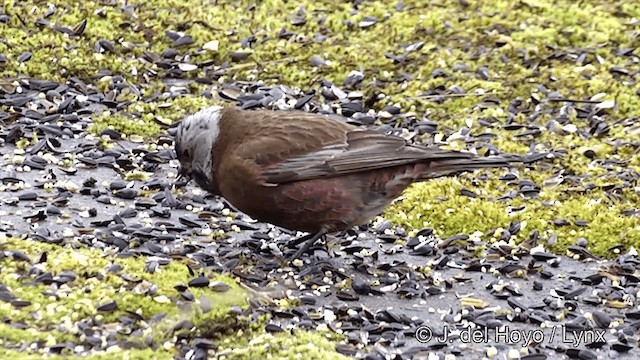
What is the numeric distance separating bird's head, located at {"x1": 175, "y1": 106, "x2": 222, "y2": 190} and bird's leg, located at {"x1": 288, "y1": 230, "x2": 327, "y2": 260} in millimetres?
643

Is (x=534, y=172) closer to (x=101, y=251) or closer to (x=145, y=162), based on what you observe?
(x=145, y=162)

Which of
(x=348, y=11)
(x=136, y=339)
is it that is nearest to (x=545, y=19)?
(x=348, y=11)

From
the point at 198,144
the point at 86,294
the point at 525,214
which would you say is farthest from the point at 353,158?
the point at 86,294

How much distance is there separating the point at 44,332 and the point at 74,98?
331 centimetres

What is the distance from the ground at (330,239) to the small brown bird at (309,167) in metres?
0.29

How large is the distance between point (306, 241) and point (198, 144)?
91 centimetres

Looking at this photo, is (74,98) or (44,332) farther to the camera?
(74,98)

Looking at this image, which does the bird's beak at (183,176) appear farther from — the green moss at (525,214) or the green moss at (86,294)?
the green moss at (525,214)

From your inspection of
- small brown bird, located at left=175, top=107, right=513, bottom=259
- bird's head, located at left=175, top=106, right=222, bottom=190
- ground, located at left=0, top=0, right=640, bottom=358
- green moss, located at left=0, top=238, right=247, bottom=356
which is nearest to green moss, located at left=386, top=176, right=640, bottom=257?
ground, located at left=0, top=0, right=640, bottom=358

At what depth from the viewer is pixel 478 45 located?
30.5 feet
